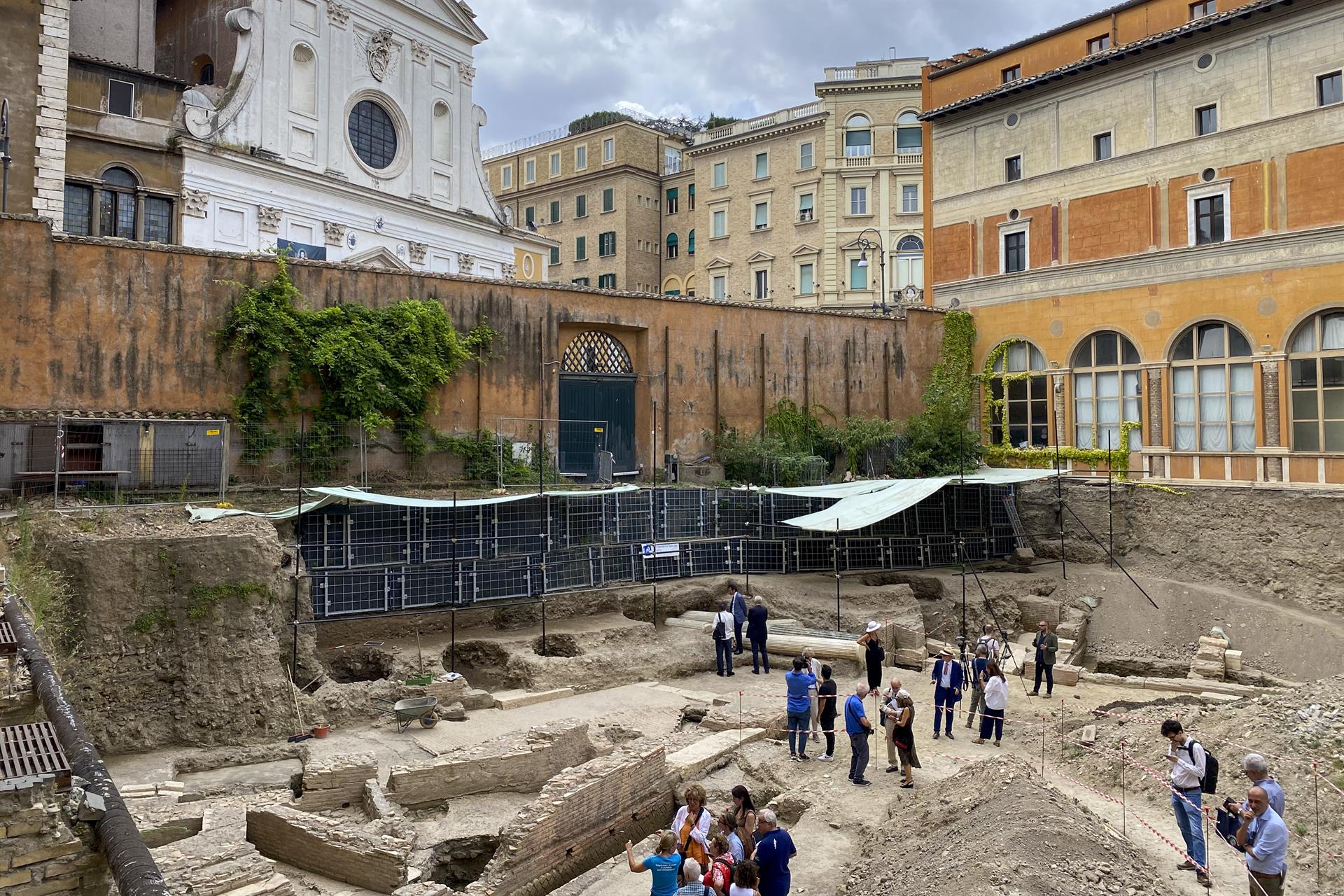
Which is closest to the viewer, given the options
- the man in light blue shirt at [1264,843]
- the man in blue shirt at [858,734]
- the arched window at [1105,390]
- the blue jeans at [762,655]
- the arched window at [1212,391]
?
the man in light blue shirt at [1264,843]

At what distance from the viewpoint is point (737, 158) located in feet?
175

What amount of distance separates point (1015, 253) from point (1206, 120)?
6338mm

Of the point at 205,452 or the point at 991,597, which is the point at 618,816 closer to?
the point at 205,452

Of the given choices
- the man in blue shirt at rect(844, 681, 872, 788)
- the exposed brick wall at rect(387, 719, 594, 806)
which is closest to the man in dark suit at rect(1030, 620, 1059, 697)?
the man in blue shirt at rect(844, 681, 872, 788)

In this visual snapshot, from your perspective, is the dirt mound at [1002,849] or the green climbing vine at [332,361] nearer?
the dirt mound at [1002,849]

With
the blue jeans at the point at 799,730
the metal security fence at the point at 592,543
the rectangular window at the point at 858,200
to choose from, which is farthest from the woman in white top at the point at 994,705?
the rectangular window at the point at 858,200

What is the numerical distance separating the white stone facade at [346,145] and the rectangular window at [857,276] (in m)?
16.8

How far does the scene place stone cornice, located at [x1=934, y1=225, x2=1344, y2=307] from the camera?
24.1m

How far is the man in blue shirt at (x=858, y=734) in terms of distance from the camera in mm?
12617

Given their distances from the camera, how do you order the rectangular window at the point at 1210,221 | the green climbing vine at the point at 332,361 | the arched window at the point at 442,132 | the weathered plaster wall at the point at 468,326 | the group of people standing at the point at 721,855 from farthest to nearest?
the arched window at the point at 442,132 < the rectangular window at the point at 1210,221 < the green climbing vine at the point at 332,361 < the weathered plaster wall at the point at 468,326 < the group of people standing at the point at 721,855

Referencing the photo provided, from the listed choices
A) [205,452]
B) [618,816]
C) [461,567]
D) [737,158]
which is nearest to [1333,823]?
[618,816]

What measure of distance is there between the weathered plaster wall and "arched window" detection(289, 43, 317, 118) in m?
13.2

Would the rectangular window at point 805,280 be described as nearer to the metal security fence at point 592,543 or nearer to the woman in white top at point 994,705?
the metal security fence at point 592,543

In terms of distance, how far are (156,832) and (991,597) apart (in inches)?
745
